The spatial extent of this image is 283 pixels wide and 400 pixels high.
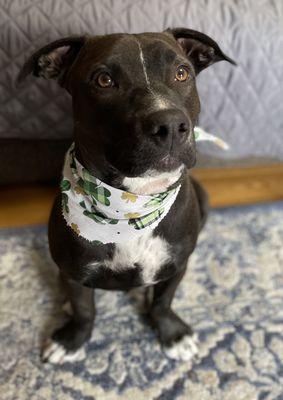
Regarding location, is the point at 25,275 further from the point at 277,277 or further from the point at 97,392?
the point at 277,277

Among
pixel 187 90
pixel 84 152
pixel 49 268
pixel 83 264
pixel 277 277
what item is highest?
pixel 187 90

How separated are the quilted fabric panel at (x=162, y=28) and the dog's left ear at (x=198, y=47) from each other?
268 millimetres

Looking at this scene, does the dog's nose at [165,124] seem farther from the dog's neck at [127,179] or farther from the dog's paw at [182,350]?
the dog's paw at [182,350]

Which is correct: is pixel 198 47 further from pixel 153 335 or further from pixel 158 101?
pixel 153 335

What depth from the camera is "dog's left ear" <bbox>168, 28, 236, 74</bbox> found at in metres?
1.21

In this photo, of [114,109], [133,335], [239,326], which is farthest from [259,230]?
[114,109]

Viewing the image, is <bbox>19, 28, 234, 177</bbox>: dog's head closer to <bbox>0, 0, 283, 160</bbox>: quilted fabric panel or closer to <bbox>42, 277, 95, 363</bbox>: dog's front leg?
<bbox>0, 0, 283, 160</bbox>: quilted fabric panel

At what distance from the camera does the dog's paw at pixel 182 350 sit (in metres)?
1.52

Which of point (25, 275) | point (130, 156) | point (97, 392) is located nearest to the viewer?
point (130, 156)

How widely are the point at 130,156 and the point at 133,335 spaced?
0.82 m

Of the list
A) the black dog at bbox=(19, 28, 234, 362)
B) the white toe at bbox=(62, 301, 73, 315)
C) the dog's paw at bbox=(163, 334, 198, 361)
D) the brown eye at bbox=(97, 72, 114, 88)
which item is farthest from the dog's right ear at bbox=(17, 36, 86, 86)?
the dog's paw at bbox=(163, 334, 198, 361)

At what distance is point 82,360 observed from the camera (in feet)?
4.97

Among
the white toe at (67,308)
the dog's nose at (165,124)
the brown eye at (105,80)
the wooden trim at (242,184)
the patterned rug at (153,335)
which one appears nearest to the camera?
the dog's nose at (165,124)

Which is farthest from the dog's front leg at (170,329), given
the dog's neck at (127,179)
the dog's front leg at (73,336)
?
the dog's neck at (127,179)
